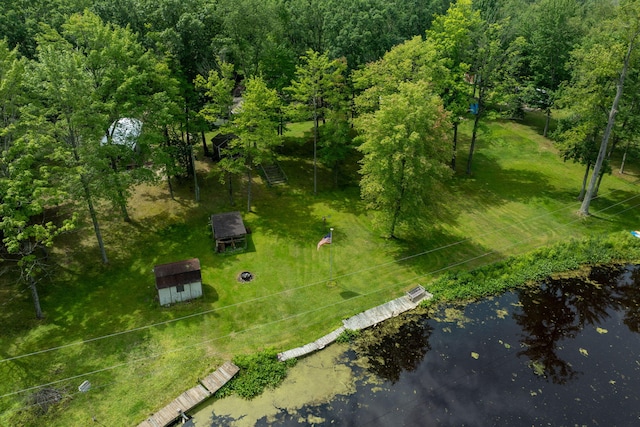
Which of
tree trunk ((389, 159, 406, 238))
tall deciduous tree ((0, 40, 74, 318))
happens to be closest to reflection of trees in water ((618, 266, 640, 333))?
tree trunk ((389, 159, 406, 238))

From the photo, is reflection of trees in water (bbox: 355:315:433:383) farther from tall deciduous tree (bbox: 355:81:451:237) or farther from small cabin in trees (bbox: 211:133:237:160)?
small cabin in trees (bbox: 211:133:237:160)

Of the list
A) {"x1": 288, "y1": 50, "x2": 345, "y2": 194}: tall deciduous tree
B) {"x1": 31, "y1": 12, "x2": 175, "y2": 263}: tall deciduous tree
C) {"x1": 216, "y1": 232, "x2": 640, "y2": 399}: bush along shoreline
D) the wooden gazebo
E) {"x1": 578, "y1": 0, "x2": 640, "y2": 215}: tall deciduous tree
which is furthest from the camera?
{"x1": 288, "y1": 50, "x2": 345, "y2": 194}: tall deciduous tree

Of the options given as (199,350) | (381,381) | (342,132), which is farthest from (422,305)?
(342,132)

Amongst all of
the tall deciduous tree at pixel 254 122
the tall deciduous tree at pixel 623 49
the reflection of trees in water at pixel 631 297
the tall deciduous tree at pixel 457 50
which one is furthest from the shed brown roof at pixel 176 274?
the tall deciduous tree at pixel 623 49

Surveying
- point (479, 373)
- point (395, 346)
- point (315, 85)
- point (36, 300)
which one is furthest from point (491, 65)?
point (36, 300)

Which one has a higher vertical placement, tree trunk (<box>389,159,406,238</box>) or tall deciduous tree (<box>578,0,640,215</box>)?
tall deciduous tree (<box>578,0,640,215</box>)
